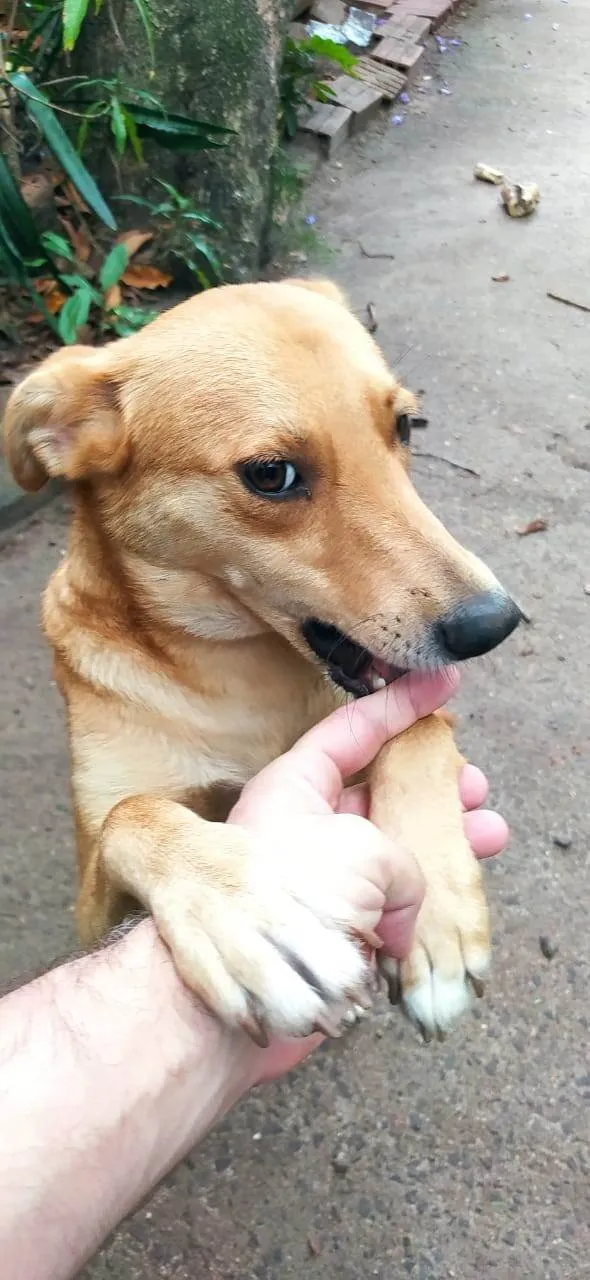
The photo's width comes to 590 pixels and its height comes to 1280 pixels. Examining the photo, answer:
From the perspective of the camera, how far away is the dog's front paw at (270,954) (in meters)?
1.36

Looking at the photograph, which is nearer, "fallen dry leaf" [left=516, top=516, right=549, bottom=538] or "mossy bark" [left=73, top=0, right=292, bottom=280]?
"fallen dry leaf" [left=516, top=516, right=549, bottom=538]

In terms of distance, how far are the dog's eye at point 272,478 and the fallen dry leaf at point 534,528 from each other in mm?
2511

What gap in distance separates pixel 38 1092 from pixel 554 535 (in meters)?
3.36

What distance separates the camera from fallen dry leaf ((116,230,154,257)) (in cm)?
483

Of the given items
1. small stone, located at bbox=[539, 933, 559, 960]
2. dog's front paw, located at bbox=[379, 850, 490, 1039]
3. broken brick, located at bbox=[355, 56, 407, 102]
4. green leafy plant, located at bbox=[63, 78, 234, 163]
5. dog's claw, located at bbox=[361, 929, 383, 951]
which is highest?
green leafy plant, located at bbox=[63, 78, 234, 163]

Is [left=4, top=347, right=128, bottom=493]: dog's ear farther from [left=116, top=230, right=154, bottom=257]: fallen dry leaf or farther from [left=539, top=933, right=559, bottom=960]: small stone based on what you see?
[left=116, top=230, right=154, bottom=257]: fallen dry leaf

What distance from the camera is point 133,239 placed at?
4.86m

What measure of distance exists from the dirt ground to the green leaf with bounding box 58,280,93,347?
2.51 feet

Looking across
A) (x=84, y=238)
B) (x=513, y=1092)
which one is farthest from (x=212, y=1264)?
(x=84, y=238)

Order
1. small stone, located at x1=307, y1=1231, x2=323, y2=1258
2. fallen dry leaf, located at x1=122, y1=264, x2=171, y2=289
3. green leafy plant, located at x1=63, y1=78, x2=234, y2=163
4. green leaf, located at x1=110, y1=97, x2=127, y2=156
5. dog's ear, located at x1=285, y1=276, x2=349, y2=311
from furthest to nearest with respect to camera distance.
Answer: fallen dry leaf, located at x1=122, y1=264, x2=171, y2=289 → green leafy plant, located at x1=63, y1=78, x2=234, y2=163 → green leaf, located at x1=110, y1=97, x2=127, y2=156 → dog's ear, located at x1=285, y1=276, x2=349, y2=311 → small stone, located at x1=307, y1=1231, x2=323, y2=1258

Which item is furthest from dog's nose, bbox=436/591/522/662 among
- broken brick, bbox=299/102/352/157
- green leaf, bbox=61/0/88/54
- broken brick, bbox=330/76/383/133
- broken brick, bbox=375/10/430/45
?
broken brick, bbox=375/10/430/45

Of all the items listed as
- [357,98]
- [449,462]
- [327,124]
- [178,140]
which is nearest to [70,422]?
[449,462]

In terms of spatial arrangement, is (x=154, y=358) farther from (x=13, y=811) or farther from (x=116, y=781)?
(x=13, y=811)

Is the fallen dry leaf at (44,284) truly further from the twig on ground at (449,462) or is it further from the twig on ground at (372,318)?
the twig on ground at (449,462)
